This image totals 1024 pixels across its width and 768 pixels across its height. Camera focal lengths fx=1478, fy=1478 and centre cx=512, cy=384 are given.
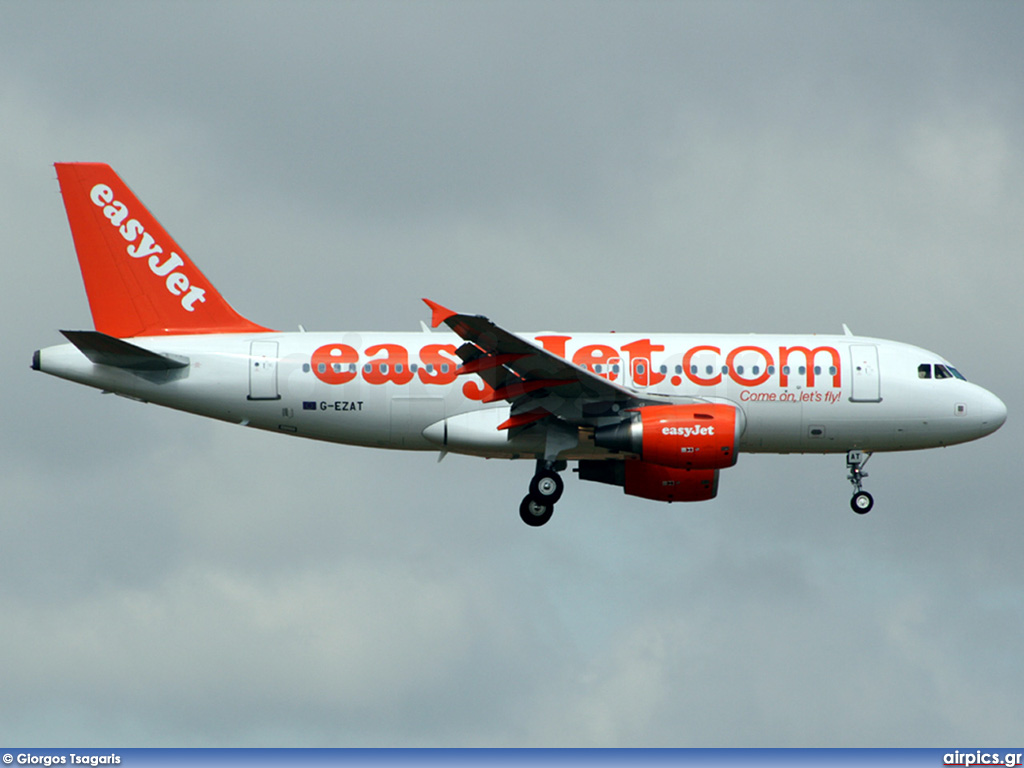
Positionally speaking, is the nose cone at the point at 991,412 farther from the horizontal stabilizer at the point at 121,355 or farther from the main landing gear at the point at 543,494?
the horizontal stabilizer at the point at 121,355

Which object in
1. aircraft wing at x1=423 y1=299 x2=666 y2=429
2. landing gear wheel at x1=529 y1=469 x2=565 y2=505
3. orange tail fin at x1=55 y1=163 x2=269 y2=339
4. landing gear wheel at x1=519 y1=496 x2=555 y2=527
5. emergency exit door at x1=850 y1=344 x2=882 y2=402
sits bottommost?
landing gear wheel at x1=519 y1=496 x2=555 y2=527

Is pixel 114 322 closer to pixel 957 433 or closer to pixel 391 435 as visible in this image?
pixel 391 435

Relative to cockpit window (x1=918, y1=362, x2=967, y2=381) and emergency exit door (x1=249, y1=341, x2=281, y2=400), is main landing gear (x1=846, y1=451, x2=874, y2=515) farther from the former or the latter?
emergency exit door (x1=249, y1=341, x2=281, y2=400)

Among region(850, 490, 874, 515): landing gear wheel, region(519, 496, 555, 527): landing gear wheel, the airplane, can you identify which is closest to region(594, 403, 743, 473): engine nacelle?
the airplane

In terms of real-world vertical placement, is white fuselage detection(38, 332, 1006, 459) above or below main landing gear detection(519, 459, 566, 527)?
above

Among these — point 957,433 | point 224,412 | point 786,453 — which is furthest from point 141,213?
point 957,433

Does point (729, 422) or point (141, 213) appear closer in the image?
point (729, 422)

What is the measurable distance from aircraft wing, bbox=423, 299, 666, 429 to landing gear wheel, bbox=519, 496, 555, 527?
2.79m

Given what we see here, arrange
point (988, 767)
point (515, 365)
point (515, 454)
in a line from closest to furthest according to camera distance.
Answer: point (988, 767) < point (515, 365) < point (515, 454)

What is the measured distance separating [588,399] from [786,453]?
650 cm

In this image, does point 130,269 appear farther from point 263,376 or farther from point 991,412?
point 991,412

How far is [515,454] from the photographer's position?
132ft

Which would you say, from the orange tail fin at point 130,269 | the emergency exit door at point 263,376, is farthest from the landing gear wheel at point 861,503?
the orange tail fin at point 130,269

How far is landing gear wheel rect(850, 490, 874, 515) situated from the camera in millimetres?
41250
